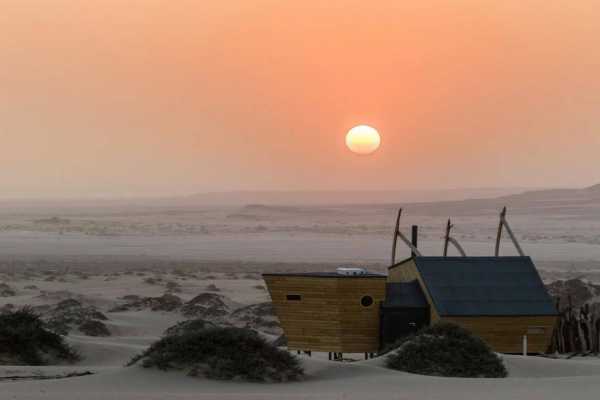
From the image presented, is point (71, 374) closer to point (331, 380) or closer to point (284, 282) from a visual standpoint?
point (331, 380)

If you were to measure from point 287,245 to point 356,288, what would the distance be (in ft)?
285

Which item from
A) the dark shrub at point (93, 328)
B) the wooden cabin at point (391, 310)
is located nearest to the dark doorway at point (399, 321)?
the wooden cabin at point (391, 310)

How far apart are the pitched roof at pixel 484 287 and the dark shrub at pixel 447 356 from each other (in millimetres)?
4642

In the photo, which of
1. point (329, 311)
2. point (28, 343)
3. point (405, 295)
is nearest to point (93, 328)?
point (28, 343)

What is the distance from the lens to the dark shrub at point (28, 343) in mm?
23406

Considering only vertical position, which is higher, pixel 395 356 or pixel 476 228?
pixel 476 228

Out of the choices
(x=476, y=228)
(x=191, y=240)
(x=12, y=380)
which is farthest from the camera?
(x=476, y=228)

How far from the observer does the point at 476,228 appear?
151m

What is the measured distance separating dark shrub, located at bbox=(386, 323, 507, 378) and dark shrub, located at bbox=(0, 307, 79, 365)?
26.1 ft

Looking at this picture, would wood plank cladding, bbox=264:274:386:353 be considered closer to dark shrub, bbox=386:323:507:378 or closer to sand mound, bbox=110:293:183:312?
dark shrub, bbox=386:323:507:378

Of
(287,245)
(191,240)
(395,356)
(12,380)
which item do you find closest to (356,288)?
(395,356)

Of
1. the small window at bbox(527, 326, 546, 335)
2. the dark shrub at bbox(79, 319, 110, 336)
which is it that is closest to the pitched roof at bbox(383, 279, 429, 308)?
the small window at bbox(527, 326, 546, 335)

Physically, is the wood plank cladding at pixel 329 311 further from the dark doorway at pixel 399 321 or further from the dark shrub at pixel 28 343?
the dark shrub at pixel 28 343

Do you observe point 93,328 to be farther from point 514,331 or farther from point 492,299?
point 514,331
